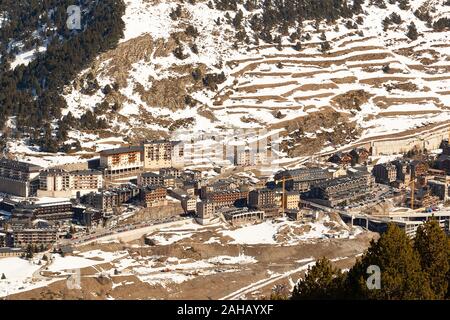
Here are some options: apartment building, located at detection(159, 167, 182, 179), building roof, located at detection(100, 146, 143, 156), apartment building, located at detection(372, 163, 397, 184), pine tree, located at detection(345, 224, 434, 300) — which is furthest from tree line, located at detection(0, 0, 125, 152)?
pine tree, located at detection(345, 224, 434, 300)

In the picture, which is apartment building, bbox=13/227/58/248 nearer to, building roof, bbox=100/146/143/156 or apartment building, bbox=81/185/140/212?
apartment building, bbox=81/185/140/212

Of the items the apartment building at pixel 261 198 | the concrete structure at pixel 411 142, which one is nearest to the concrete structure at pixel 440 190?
the concrete structure at pixel 411 142

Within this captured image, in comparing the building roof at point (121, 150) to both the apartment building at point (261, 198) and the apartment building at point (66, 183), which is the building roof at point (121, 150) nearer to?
the apartment building at point (66, 183)

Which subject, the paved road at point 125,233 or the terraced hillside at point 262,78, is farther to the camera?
the terraced hillside at point 262,78

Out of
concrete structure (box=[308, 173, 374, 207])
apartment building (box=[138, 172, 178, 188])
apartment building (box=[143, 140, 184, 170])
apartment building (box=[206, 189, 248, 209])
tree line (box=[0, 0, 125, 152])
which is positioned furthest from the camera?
tree line (box=[0, 0, 125, 152])

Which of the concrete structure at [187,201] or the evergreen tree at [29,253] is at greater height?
the concrete structure at [187,201]

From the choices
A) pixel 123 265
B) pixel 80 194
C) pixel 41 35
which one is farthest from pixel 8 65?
pixel 123 265
